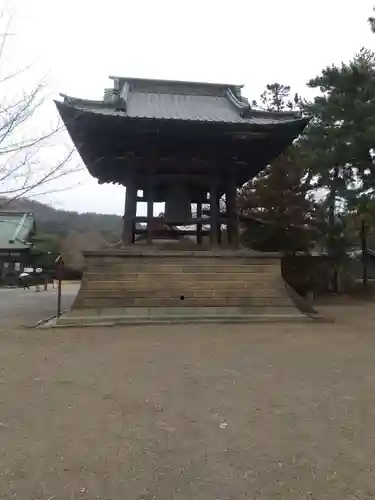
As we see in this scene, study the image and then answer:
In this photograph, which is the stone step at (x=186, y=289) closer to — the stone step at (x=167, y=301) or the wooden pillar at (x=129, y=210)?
the stone step at (x=167, y=301)

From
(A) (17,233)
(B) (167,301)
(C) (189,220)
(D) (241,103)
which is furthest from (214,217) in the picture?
(A) (17,233)

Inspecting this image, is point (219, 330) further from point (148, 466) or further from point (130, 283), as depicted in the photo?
point (148, 466)

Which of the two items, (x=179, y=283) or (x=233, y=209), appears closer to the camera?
(x=179, y=283)

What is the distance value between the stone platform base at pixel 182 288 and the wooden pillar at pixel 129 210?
1.15 metres

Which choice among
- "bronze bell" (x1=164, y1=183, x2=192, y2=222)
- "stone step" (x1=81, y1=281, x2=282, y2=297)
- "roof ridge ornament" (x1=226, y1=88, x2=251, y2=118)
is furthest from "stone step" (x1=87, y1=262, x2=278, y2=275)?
"roof ridge ornament" (x1=226, y1=88, x2=251, y2=118)

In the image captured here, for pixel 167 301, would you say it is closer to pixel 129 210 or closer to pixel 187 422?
pixel 129 210

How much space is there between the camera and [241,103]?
13852 millimetres

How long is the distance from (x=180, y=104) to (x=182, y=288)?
250 inches

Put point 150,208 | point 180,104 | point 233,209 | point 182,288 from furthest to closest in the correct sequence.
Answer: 1. point 180,104
2. point 233,209
3. point 150,208
4. point 182,288

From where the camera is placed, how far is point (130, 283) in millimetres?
10648

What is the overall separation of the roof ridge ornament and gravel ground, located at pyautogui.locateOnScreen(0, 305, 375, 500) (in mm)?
7563

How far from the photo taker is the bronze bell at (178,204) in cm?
1262

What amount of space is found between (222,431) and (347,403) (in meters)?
1.43

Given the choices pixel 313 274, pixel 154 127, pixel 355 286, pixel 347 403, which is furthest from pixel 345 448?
pixel 355 286
